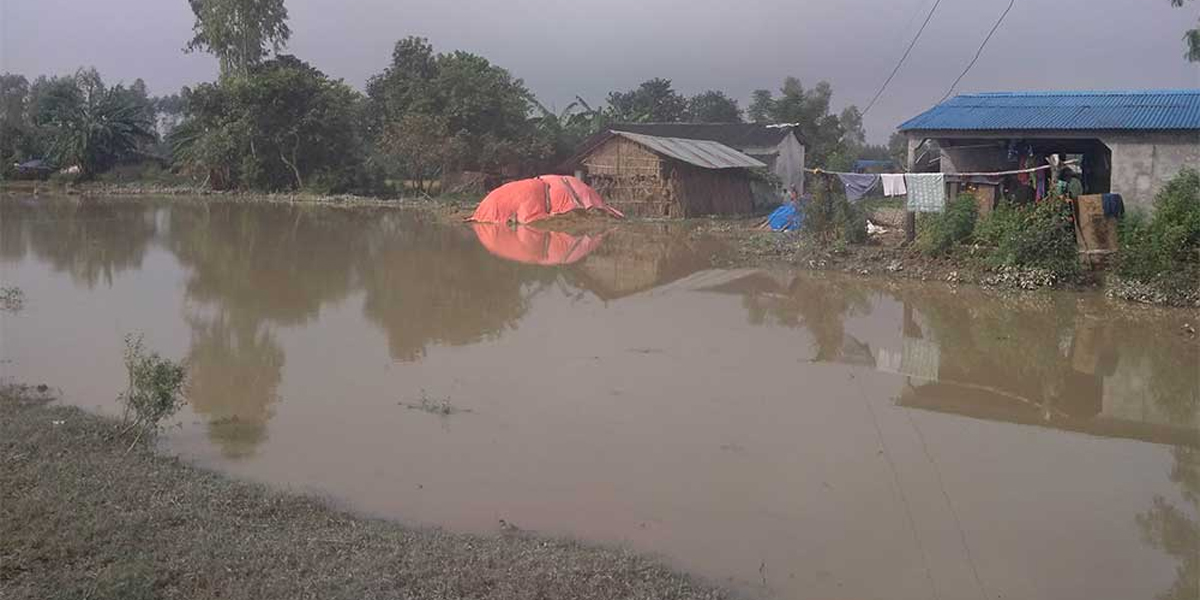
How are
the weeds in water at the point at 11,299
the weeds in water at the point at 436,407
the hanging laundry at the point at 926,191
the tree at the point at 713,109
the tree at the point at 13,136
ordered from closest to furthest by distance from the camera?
the weeds in water at the point at 436,407 → the weeds in water at the point at 11,299 → the hanging laundry at the point at 926,191 → the tree at the point at 13,136 → the tree at the point at 713,109

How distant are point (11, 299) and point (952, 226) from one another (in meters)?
14.8

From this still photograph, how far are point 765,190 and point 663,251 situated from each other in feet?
56.9

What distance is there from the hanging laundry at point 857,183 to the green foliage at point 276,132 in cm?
2363

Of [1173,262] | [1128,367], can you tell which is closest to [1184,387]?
[1128,367]

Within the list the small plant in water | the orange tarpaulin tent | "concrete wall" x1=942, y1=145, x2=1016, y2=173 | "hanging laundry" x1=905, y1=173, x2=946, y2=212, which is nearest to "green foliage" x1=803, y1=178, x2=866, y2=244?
"hanging laundry" x1=905, y1=173, x2=946, y2=212

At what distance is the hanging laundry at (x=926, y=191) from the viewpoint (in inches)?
693

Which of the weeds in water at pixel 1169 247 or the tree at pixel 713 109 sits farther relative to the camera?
the tree at pixel 713 109

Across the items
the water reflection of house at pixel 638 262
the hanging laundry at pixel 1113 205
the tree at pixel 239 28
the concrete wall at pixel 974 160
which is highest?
the tree at pixel 239 28

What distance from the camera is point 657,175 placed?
28.9 metres

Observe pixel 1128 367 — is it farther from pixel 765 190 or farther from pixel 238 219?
pixel 765 190

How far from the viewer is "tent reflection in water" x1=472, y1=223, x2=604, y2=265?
19.5m

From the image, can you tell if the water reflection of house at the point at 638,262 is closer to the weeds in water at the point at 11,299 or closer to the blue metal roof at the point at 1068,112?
the blue metal roof at the point at 1068,112

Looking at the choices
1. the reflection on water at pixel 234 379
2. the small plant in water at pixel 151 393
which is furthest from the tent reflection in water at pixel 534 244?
the small plant in water at pixel 151 393

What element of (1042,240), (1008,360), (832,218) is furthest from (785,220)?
(1008,360)
